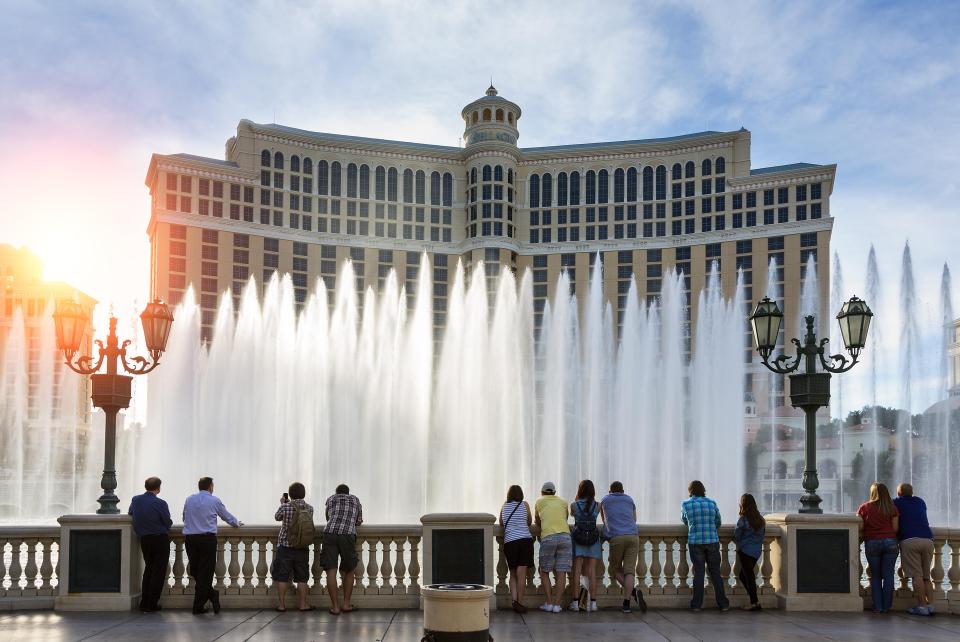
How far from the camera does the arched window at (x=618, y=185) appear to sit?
97.1 metres

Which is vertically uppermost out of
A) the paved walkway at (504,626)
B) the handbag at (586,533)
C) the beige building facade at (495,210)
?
the beige building facade at (495,210)

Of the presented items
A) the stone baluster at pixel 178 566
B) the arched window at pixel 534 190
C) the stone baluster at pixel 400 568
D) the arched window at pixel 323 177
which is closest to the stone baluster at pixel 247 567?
the stone baluster at pixel 178 566

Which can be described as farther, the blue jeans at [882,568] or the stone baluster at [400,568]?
the stone baluster at [400,568]

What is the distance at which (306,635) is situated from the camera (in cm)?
1052

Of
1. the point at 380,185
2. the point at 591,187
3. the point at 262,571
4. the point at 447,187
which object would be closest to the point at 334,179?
the point at 380,185

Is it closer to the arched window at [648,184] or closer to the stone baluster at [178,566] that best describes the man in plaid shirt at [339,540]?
the stone baluster at [178,566]

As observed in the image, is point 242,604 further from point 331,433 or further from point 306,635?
point 331,433

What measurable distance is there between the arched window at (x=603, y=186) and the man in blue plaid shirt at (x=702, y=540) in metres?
86.8

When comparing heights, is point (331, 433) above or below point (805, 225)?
below

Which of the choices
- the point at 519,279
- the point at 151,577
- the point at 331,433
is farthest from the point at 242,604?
the point at 519,279

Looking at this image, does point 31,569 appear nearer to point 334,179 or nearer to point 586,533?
point 586,533

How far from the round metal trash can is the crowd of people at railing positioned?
2.91m

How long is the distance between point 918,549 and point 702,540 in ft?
8.70

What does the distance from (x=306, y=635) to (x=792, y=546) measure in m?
6.11
